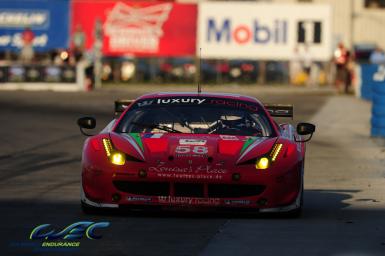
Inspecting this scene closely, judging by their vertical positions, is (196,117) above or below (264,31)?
above

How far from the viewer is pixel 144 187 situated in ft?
33.7

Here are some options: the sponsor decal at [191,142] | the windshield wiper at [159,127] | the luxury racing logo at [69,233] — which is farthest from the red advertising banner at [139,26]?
the luxury racing logo at [69,233]

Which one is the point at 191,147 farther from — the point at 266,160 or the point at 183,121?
the point at 183,121

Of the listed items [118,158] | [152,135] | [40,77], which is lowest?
[40,77]

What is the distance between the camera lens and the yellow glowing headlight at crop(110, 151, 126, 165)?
10320mm

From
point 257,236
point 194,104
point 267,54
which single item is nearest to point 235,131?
point 194,104

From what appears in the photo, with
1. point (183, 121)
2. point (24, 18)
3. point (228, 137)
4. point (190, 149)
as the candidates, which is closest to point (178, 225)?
point (190, 149)

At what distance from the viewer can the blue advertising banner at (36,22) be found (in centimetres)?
4925

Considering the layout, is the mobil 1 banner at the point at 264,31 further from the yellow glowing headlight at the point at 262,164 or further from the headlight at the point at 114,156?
the yellow glowing headlight at the point at 262,164

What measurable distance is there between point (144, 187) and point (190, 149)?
1.72ft

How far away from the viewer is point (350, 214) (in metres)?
11.0

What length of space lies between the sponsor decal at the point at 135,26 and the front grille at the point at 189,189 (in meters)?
39.2

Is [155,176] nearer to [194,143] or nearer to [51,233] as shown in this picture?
[194,143]

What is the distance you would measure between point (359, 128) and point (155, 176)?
16773 mm
